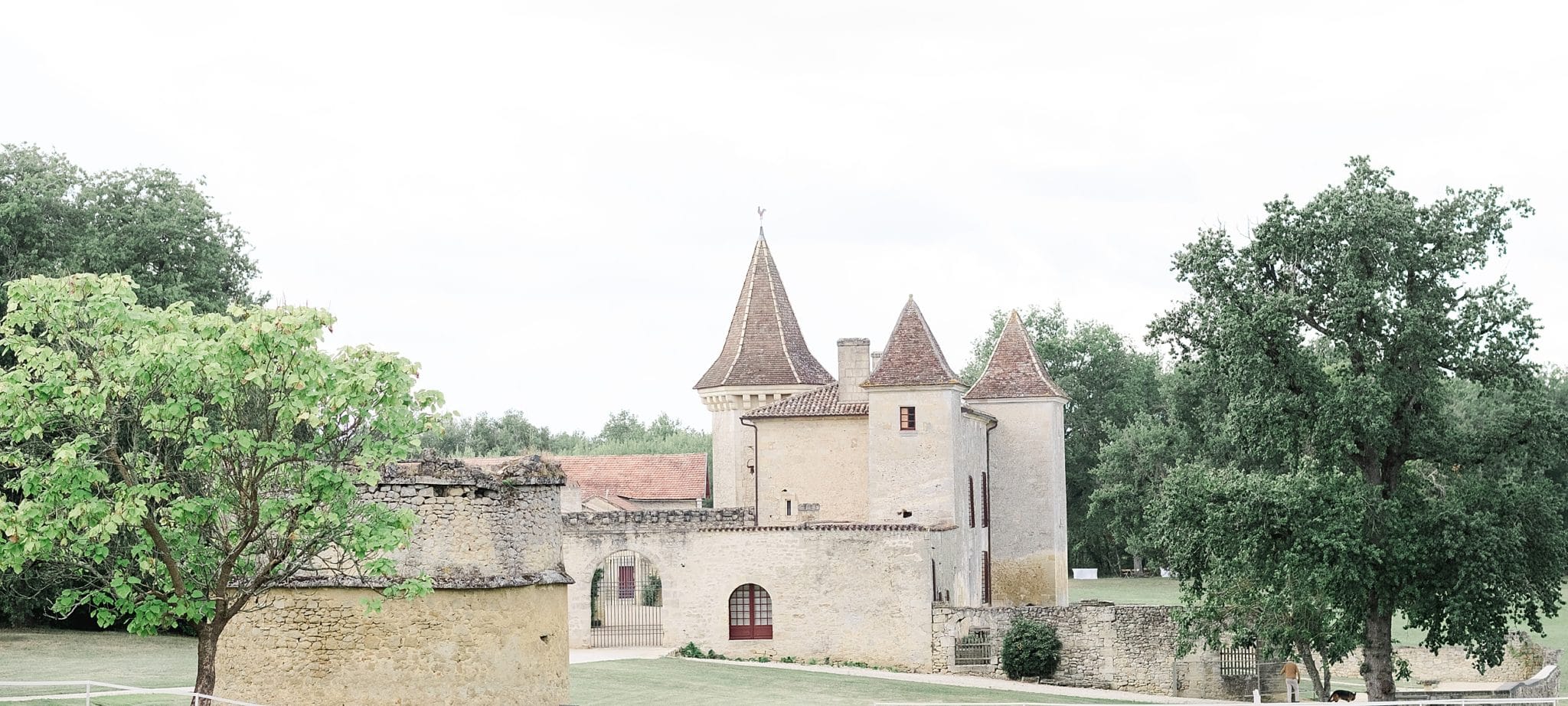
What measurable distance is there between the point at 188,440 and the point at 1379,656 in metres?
22.0

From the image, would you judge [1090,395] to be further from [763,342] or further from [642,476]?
[763,342]

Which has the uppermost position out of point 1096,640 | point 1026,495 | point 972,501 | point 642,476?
point 642,476

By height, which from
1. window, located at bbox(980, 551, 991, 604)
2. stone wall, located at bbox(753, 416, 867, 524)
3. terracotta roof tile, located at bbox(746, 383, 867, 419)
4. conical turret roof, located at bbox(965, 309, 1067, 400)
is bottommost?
window, located at bbox(980, 551, 991, 604)

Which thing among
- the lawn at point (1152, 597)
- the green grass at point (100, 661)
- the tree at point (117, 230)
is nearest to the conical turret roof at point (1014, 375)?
the lawn at point (1152, 597)

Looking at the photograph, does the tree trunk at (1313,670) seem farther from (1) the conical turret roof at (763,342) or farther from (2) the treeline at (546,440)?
(2) the treeline at (546,440)

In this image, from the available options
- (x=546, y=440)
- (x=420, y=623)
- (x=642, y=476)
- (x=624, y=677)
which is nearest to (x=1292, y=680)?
(x=624, y=677)

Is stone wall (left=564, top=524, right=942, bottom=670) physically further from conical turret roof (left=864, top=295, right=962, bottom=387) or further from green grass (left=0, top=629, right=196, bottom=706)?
green grass (left=0, top=629, right=196, bottom=706)

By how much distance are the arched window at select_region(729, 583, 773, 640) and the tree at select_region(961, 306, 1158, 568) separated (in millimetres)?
42304

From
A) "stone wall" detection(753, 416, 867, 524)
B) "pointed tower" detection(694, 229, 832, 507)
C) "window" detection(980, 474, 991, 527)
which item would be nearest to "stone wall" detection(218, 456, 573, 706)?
"stone wall" detection(753, 416, 867, 524)

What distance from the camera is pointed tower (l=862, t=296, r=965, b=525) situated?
41.0 meters

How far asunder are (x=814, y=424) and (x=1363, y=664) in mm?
Answer: 17626

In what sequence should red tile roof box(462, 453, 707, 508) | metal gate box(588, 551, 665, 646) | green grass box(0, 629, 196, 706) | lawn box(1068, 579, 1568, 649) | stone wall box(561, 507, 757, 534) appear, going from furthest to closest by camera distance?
1. red tile roof box(462, 453, 707, 508)
2. lawn box(1068, 579, 1568, 649)
3. metal gate box(588, 551, 665, 646)
4. stone wall box(561, 507, 757, 534)
5. green grass box(0, 629, 196, 706)

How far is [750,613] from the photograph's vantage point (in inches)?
1556

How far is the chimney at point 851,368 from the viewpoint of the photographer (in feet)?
144
